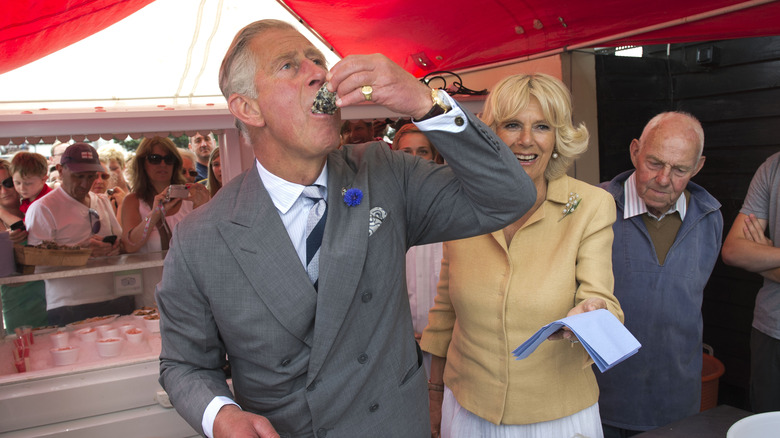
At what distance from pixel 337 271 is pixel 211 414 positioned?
44cm

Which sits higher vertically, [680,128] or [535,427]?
[680,128]

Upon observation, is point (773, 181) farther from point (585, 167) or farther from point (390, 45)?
point (390, 45)

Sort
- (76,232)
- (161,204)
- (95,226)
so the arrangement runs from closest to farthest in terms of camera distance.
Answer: (161,204), (76,232), (95,226)

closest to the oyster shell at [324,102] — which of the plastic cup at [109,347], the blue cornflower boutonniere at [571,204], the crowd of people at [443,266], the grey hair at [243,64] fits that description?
the crowd of people at [443,266]

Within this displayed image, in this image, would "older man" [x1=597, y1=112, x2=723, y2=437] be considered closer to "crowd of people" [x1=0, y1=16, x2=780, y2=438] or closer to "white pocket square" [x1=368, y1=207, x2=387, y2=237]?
"crowd of people" [x1=0, y1=16, x2=780, y2=438]

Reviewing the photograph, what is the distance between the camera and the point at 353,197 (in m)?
1.42

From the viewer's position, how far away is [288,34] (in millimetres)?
1406

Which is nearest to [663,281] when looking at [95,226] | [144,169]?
[144,169]

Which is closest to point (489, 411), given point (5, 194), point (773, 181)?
point (773, 181)

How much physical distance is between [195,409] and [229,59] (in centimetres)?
85

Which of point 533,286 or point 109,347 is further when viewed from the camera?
point 109,347

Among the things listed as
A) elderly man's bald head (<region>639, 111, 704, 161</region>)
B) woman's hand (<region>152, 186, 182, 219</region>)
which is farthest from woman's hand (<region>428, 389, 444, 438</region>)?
woman's hand (<region>152, 186, 182, 219</region>)

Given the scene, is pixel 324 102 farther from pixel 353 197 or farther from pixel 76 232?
pixel 76 232

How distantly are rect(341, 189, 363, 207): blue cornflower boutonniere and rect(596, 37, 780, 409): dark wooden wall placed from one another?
2.61 m
